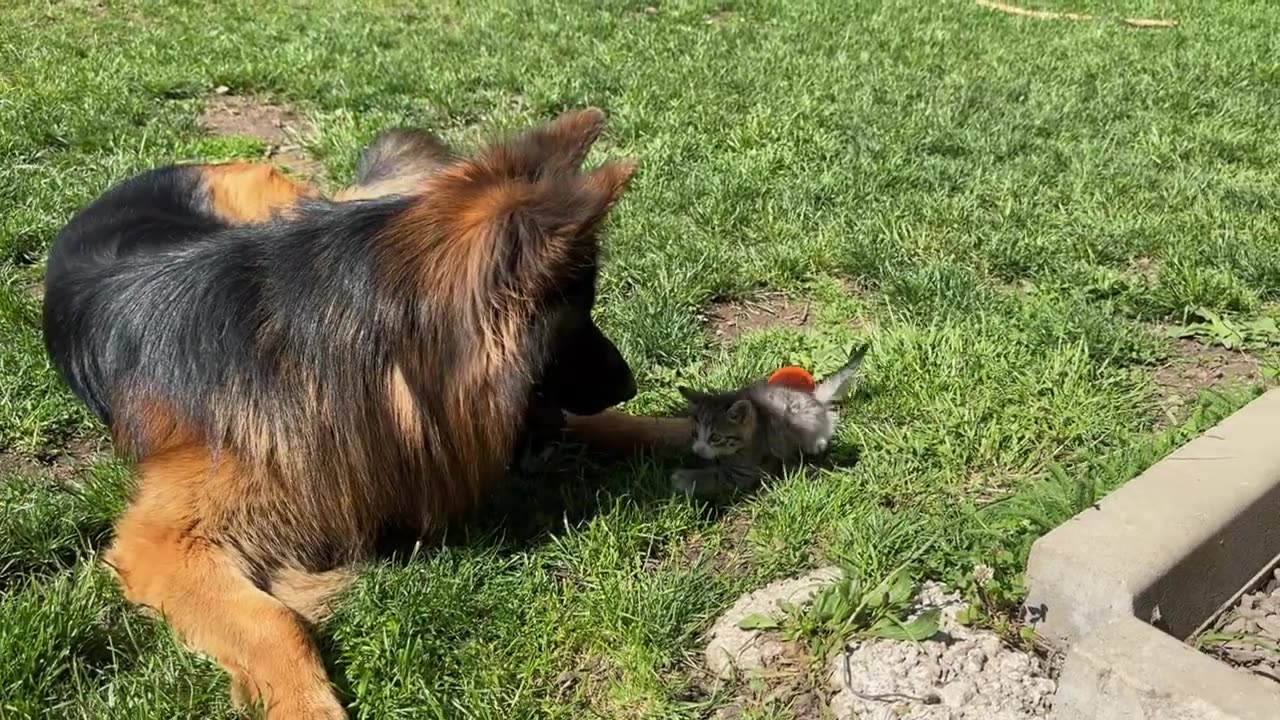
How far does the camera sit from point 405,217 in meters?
2.68

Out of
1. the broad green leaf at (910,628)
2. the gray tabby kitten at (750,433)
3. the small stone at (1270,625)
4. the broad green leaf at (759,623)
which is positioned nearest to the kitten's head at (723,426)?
the gray tabby kitten at (750,433)

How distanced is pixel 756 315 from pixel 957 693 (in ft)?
8.20

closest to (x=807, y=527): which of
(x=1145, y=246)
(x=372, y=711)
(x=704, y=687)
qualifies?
(x=704, y=687)

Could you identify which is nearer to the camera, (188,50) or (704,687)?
(704,687)

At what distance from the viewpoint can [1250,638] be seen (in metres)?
2.73

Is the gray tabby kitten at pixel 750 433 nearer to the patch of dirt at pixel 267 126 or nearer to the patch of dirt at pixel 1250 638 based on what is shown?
the patch of dirt at pixel 1250 638

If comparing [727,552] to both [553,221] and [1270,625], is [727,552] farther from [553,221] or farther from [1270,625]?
[1270,625]

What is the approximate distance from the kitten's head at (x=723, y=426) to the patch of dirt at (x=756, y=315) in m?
1.08

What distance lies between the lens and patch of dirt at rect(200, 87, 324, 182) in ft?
20.5

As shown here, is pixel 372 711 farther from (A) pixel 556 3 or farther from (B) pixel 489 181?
(A) pixel 556 3

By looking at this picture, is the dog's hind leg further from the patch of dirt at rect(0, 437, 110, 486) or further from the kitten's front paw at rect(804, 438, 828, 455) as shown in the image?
the kitten's front paw at rect(804, 438, 828, 455)

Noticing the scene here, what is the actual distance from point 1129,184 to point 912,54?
11.0 ft

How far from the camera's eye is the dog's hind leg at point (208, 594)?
8.18ft

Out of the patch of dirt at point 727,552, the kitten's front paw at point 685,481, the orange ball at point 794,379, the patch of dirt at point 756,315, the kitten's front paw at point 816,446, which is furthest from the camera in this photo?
Result: the patch of dirt at point 756,315
